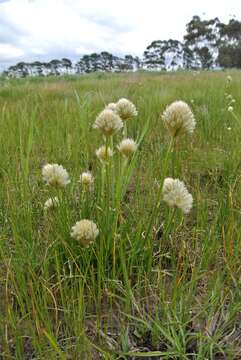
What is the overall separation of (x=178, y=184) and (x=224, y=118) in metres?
1.65

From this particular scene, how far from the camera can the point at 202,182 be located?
57.5 inches

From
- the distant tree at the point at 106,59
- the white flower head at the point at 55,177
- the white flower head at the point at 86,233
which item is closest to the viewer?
the white flower head at the point at 86,233

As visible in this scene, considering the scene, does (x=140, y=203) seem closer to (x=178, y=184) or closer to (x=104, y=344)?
(x=178, y=184)

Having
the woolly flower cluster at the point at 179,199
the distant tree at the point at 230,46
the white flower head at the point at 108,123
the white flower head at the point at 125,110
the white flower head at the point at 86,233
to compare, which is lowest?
the white flower head at the point at 86,233

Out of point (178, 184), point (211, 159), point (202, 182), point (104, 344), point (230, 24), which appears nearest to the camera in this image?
point (104, 344)

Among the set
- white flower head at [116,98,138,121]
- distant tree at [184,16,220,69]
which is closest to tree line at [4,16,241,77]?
distant tree at [184,16,220,69]

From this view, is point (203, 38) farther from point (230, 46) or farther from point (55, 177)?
point (55, 177)

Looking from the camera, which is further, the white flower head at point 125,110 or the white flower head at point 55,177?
the white flower head at point 125,110

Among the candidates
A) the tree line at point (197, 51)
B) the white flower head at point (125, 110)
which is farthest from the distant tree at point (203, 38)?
the white flower head at point (125, 110)

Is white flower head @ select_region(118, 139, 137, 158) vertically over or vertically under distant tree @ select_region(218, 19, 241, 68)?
under

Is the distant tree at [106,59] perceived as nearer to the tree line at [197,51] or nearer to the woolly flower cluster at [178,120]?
the tree line at [197,51]

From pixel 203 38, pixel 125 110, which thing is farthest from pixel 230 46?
pixel 125 110

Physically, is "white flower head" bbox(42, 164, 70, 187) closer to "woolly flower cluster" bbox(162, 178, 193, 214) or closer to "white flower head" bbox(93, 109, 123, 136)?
"white flower head" bbox(93, 109, 123, 136)

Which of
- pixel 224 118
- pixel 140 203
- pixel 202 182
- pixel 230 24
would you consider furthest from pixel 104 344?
pixel 230 24
